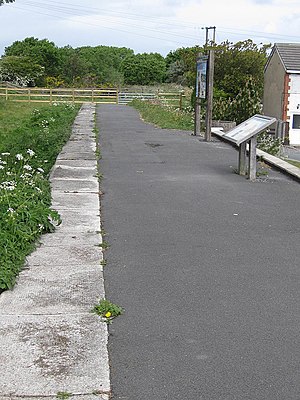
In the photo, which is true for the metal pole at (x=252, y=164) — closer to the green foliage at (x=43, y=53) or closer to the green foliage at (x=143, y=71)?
the green foliage at (x=43, y=53)

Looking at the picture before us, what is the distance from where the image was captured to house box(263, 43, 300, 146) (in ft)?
131

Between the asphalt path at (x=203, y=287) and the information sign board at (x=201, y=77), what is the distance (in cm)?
755

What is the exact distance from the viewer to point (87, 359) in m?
3.79

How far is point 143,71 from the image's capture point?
8119 centimetres

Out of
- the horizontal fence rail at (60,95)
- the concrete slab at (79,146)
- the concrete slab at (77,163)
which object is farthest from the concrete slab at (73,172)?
the horizontal fence rail at (60,95)

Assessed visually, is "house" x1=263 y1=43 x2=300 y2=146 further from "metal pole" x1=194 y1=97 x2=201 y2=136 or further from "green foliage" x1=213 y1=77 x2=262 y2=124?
"metal pole" x1=194 y1=97 x2=201 y2=136

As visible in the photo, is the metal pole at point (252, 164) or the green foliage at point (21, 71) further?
the green foliage at point (21, 71)

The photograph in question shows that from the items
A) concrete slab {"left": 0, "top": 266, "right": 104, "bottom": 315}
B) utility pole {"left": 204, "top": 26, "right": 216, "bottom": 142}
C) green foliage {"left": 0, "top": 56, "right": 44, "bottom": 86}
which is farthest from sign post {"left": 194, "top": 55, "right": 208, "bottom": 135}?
green foliage {"left": 0, "top": 56, "right": 44, "bottom": 86}

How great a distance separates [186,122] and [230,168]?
35.4ft

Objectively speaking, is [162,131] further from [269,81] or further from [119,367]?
[269,81]

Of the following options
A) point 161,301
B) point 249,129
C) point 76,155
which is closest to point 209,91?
point 76,155

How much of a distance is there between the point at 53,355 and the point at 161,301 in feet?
3.93

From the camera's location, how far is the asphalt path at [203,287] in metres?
3.66

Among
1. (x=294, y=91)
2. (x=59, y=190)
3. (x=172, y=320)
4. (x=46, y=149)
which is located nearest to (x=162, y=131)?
(x=46, y=149)
